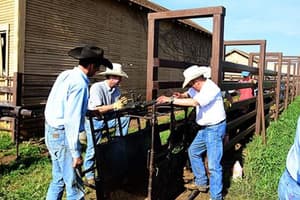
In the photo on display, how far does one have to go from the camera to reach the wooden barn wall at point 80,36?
30.8 ft

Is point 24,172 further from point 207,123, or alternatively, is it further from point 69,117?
point 207,123

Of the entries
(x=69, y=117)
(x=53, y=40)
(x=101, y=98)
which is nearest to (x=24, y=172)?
(x=101, y=98)

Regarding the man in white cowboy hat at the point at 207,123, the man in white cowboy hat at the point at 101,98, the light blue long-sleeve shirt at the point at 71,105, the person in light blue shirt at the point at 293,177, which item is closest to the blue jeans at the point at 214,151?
the man in white cowboy hat at the point at 207,123

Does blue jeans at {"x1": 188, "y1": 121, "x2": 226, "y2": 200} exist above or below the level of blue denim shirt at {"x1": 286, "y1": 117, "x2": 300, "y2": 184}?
below

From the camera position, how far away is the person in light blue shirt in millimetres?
2047

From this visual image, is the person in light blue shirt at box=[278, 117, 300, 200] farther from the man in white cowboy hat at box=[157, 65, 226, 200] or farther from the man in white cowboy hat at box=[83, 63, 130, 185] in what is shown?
the man in white cowboy hat at box=[83, 63, 130, 185]

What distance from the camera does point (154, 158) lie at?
4008mm

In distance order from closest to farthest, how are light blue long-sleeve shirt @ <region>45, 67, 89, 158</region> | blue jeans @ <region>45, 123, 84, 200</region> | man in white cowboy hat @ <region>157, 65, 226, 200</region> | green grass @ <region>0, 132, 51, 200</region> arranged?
light blue long-sleeve shirt @ <region>45, 67, 89, 158</region> → blue jeans @ <region>45, 123, 84, 200</region> → man in white cowboy hat @ <region>157, 65, 226, 200</region> → green grass @ <region>0, 132, 51, 200</region>

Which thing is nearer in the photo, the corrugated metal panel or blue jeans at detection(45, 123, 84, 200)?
blue jeans at detection(45, 123, 84, 200)

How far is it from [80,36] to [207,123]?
7.61 meters

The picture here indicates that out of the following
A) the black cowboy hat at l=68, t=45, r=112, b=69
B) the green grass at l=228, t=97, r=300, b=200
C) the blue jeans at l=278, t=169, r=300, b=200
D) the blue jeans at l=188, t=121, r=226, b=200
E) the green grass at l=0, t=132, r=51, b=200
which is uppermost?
the black cowboy hat at l=68, t=45, r=112, b=69

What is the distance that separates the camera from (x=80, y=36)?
1123 cm

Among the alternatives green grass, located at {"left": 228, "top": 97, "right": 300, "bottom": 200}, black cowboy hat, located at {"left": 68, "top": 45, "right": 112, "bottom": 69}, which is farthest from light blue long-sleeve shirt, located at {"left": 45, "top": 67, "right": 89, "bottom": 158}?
green grass, located at {"left": 228, "top": 97, "right": 300, "bottom": 200}

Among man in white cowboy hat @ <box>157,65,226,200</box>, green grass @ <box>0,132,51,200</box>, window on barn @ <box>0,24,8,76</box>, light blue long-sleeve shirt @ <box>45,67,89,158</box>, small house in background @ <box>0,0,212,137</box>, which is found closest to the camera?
light blue long-sleeve shirt @ <box>45,67,89,158</box>
